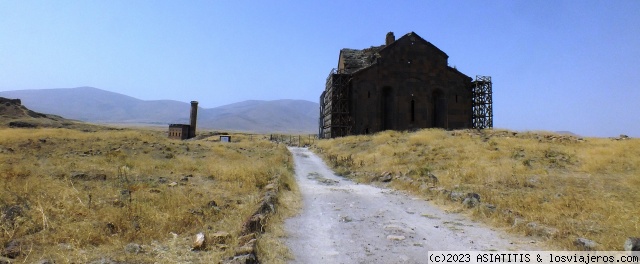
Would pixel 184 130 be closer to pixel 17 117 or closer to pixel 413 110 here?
pixel 17 117

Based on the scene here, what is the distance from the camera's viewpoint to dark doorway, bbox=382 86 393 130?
119 ft

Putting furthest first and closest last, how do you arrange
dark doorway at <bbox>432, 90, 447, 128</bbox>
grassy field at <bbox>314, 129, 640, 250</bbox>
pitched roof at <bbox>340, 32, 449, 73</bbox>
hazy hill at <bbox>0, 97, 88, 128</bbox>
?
hazy hill at <bbox>0, 97, 88, 128</bbox> → dark doorway at <bbox>432, 90, 447, 128</bbox> → pitched roof at <bbox>340, 32, 449, 73</bbox> → grassy field at <bbox>314, 129, 640, 250</bbox>

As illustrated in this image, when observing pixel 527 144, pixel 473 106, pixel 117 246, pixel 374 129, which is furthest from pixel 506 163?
pixel 473 106

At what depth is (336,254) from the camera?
5.53 metres

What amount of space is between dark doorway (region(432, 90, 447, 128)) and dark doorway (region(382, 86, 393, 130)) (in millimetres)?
4918

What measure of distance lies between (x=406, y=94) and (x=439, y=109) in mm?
4384

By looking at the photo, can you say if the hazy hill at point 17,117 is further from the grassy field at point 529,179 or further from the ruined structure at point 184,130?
the grassy field at point 529,179

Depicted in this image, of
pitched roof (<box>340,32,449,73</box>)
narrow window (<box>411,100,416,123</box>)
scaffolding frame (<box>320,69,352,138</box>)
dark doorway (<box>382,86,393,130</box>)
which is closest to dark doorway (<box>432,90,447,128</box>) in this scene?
narrow window (<box>411,100,416,123</box>)

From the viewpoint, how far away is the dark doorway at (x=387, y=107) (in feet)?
119

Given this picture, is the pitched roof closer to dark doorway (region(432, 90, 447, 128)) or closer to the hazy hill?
dark doorway (region(432, 90, 447, 128))

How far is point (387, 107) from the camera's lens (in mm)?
36719

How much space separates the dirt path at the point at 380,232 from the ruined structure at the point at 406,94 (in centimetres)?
2535

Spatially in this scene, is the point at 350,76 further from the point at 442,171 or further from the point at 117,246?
the point at 117,246

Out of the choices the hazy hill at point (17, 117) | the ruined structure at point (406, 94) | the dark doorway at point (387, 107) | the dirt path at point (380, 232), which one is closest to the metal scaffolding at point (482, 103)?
the ruined structure at point (406, 94)
